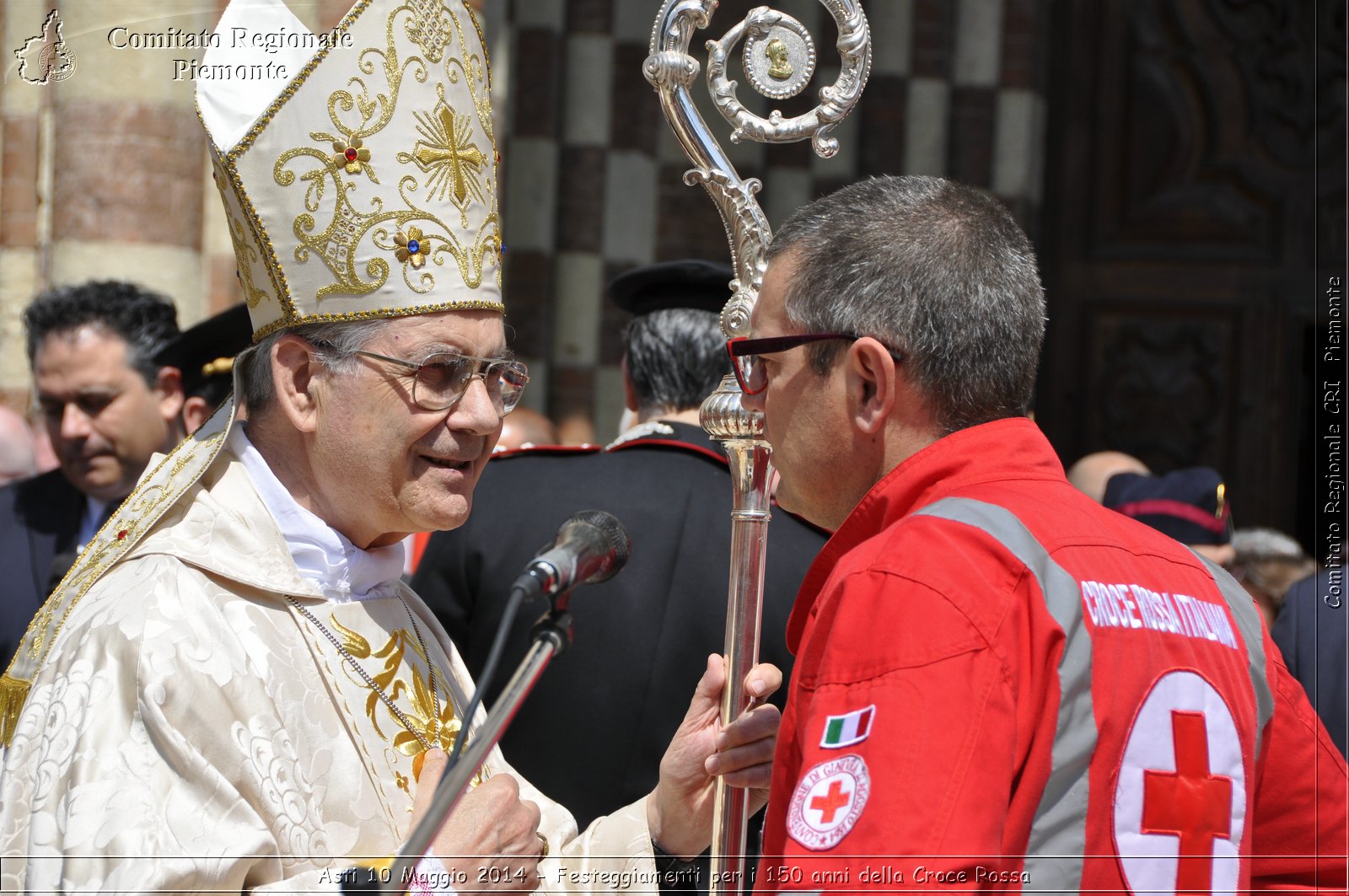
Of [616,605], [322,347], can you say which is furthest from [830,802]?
[616,605]

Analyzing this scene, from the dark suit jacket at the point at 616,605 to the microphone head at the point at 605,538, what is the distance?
1199 mm

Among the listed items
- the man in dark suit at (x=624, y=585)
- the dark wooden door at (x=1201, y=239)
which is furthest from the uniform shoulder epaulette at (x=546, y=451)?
the dark wooden door at (x=1201, y=239)

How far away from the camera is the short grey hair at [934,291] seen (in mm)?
1733

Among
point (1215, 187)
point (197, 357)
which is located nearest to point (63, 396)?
point (197, 357)

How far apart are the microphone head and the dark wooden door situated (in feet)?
17.7

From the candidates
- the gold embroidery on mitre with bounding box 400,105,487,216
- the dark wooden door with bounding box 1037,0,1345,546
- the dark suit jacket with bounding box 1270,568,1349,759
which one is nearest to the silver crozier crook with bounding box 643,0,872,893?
the gold embroidery on mitre with bounding box 400,105,487,216

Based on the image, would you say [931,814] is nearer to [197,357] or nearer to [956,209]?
[956,209]

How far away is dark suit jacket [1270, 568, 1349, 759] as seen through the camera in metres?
3.68

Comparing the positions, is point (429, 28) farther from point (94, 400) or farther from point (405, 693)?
point (94, 400)

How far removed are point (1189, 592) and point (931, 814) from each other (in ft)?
1.53

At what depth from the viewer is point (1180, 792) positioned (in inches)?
61.2

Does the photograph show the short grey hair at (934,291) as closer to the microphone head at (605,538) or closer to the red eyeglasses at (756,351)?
the red eyeglasses at (756,351)

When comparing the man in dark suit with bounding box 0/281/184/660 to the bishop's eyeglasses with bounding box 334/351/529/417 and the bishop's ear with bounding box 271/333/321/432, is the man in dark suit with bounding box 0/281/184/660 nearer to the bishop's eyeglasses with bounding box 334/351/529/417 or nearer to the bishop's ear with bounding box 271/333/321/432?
the bishop's ear with bounding box 271/333/321/432

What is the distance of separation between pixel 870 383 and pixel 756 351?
16 centimetres
